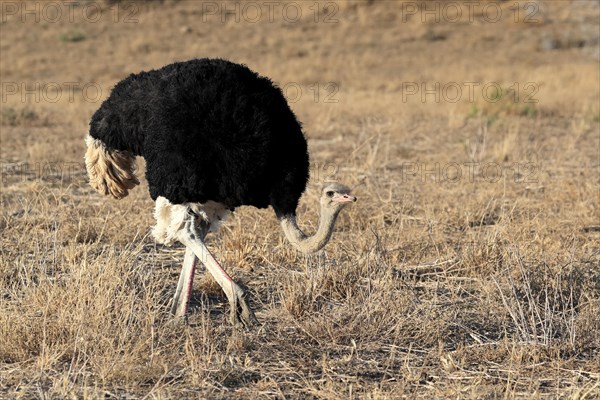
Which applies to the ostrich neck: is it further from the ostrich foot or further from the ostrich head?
the ostrich foot

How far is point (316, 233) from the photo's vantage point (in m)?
5.36

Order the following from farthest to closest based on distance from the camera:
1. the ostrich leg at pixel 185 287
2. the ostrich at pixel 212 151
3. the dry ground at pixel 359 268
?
the ostrich leg at pixel 185 287
the ostrich at pixel 212 151
the dry ground at pixel 359 268

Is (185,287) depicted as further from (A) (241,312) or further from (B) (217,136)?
(B) (217,136)

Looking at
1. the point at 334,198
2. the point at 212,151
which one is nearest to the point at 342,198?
the point at 334,198

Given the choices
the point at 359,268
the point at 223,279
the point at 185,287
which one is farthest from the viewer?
the point at 359,268

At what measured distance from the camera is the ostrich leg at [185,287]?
18.0 feet

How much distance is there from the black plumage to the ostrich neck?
7 cm

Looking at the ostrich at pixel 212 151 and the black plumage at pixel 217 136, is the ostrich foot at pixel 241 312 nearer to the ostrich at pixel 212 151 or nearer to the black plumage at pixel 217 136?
the ostrich at pixel 212 151

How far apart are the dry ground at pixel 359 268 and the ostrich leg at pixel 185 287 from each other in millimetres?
87

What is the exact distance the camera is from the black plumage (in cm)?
524

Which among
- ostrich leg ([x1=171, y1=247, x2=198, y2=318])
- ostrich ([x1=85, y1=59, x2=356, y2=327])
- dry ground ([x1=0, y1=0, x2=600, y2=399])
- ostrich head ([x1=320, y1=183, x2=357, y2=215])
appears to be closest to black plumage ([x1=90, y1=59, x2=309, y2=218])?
ostrich ([x1=85, y1=59, x2=356, y2=327])

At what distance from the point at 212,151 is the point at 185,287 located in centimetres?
80

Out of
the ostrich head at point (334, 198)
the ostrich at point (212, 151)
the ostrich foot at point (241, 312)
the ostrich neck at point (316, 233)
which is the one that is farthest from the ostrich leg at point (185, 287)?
the ostrich head at point (334, 198)

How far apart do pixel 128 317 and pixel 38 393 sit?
0.78 metres
